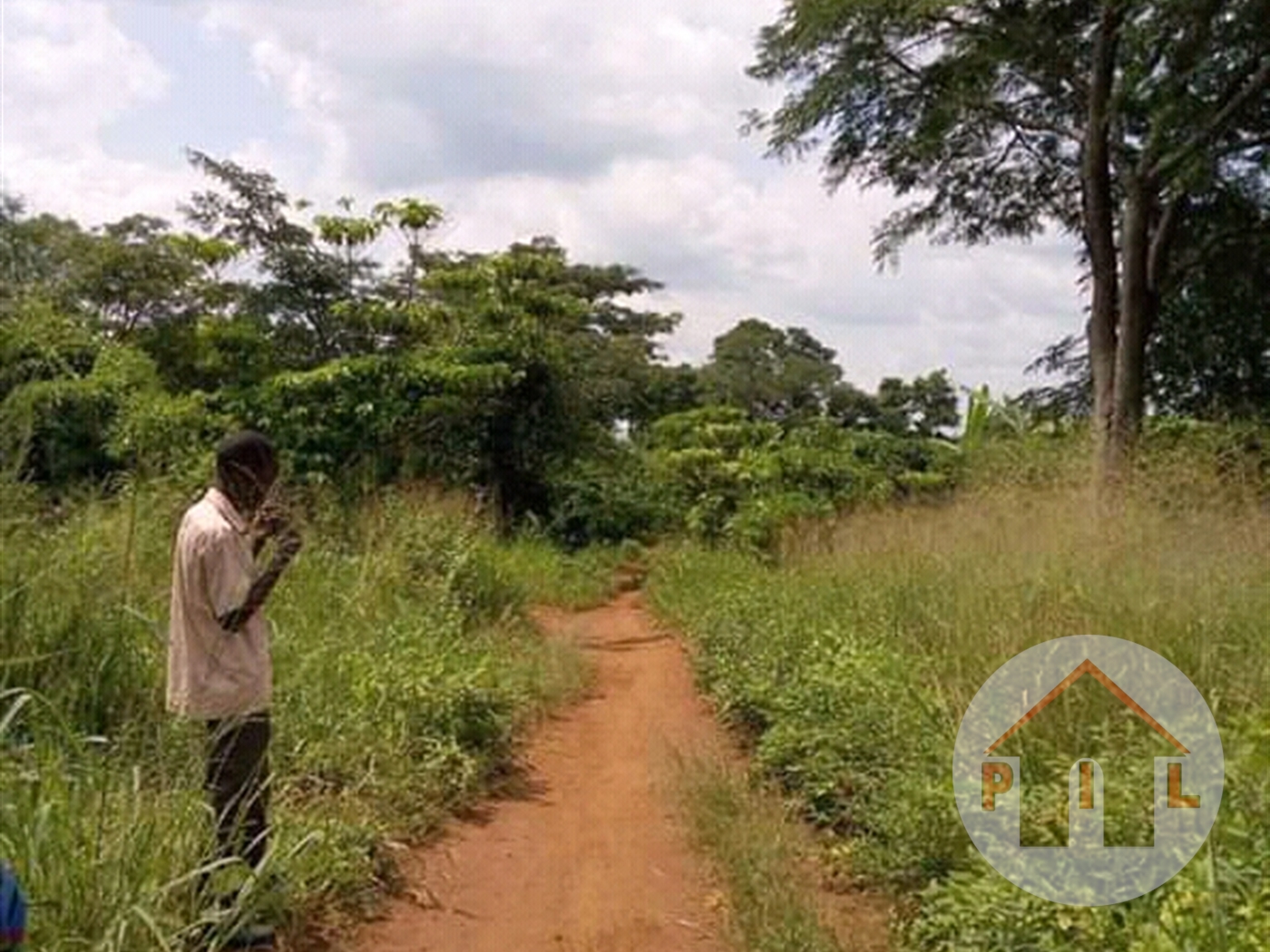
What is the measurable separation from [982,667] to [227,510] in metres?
3.20

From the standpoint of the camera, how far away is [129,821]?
339cm

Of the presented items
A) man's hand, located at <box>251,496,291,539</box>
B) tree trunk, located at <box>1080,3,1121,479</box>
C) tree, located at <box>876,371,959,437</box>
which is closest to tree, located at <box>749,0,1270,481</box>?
tree trunk, located at <box>1080,3,1121,479</box>

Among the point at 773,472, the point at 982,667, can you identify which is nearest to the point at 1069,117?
the point at 773,472

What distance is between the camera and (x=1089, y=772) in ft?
13.4

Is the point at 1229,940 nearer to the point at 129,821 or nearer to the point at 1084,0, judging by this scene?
the point at 129,821

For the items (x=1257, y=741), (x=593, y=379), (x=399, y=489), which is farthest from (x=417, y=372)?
(x=1257, y=741)

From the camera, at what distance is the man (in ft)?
13.2

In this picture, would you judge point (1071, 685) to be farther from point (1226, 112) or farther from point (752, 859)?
point (1226, 112)

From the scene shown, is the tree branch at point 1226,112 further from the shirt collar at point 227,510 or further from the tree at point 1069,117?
the shirt collar at point 227,510

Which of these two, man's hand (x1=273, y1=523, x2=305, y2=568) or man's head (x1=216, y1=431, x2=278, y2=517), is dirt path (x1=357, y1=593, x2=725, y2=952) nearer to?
man's hand (x1=273, y1=523, x2=305, y2=568)

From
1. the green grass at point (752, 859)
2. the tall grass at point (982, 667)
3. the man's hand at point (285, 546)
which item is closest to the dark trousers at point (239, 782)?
the man's hand at point (285, 546)

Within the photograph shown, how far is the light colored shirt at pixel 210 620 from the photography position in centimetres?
402

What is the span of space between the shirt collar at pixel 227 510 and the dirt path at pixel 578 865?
149cm

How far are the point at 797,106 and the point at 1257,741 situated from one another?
1184 centimetres
